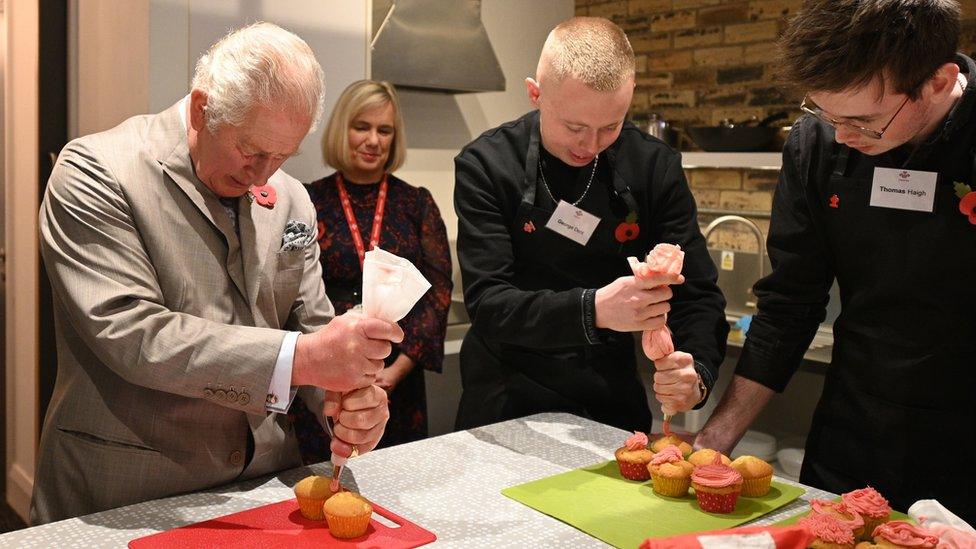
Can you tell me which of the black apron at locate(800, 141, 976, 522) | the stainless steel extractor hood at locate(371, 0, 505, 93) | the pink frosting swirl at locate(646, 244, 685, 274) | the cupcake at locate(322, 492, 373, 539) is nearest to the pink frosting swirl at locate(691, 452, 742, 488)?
the pink frosting swirl at locate(646, 244, 685, 274)

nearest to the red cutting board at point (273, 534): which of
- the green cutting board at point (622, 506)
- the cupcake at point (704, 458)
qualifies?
the green cutting board at point (622, 506)

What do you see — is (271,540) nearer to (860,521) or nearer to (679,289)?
(860,521)

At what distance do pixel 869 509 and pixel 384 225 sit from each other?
2.25 m

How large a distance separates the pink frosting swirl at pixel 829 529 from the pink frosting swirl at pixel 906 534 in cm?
5

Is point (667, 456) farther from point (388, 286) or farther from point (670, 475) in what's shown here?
point (388, 286)

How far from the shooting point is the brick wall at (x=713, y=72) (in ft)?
14.9

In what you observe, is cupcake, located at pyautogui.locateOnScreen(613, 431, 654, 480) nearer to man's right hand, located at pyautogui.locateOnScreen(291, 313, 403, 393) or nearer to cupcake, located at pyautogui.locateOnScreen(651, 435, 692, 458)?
cupcake, located at pyautogui.locateOnScreen(651, 435, 692, 458)

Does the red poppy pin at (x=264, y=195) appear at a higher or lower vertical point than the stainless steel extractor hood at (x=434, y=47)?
lower

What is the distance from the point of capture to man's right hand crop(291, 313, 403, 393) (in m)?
1.45

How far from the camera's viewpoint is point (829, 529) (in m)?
1.42

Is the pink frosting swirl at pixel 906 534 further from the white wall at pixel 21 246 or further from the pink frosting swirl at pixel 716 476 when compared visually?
the white wall at pixel 21 246

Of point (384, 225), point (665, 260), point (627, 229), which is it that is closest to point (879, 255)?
point (665, 260)

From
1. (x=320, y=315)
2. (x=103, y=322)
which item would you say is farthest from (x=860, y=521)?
(x=103, y=322)

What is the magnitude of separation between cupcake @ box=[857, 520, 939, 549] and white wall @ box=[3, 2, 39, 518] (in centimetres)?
337
